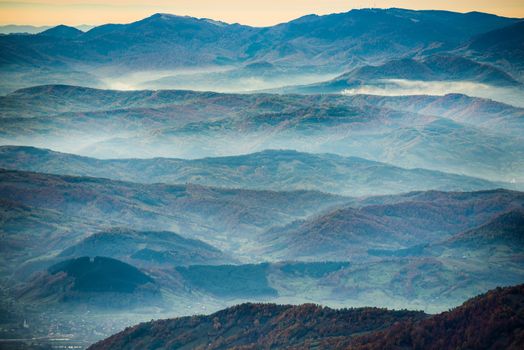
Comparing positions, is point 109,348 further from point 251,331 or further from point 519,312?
point 519,312

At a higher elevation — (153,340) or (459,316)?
(459,316)

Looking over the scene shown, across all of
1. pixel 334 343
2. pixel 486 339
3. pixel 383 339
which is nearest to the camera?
pixel 486 339

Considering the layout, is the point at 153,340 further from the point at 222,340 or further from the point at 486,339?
the point at 486,339

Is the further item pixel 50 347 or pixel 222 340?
pixel 50 347

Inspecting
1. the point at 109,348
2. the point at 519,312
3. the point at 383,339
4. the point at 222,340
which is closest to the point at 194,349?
the point at 222,340

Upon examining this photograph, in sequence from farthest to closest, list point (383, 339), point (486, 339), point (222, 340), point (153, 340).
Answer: point (153, 340), point (222, 340), point (383, 339), point (486, 339)

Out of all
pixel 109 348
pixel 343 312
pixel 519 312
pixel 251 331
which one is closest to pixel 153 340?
pixel 109 348

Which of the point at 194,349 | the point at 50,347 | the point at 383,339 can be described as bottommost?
the point at 50,347
